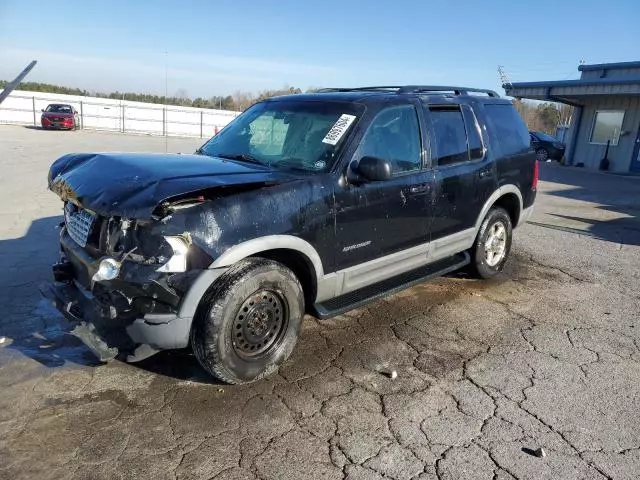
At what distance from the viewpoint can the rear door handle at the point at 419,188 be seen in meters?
4.33

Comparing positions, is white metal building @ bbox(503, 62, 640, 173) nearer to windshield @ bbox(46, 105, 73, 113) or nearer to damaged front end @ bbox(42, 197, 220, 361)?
damaged front end @ bbox(42, 197, 220, 361)

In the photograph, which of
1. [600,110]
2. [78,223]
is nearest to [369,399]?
[78,223]

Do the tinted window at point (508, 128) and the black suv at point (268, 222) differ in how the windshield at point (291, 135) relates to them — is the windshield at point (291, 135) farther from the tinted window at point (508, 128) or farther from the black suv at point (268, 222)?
the tinted window at point (508, 128)

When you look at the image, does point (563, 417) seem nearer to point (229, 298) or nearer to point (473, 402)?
point (473, 402)

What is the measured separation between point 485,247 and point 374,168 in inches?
101

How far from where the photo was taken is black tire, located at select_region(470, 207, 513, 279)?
18.1ft

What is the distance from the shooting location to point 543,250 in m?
7.40

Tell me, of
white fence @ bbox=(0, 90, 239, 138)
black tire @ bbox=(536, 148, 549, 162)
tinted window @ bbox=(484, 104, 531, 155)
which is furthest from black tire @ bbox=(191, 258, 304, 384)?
white fence @ bbox=(0, 90, 239, 138)

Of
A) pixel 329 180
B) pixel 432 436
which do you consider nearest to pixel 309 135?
pixel 329 180

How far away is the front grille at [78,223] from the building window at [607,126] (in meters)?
23.0

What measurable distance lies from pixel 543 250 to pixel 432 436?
5.25 metres

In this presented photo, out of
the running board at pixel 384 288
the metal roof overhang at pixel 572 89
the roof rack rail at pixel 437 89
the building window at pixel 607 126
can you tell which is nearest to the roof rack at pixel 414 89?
the roof rack rail at pixel 437 89

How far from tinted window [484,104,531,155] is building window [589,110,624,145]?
18296 mm

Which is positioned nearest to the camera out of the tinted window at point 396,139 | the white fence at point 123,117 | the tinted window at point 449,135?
the tinted window at point 396,139
